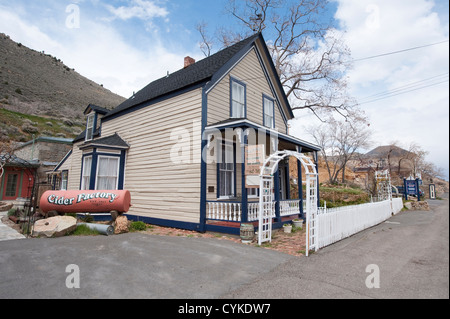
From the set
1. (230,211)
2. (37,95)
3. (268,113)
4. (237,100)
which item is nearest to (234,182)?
(230,211)

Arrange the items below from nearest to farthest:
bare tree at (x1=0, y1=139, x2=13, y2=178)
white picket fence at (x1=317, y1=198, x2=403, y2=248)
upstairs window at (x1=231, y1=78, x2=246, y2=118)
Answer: white picket fence at (x1=317, y1=198, x2=403, y2=248) < upstairs window at (x1=231, y1=78, x2=246, y2=118) < bare tree at (x1=0, y1=139, x2=13, y2=178)

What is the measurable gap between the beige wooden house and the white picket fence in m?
2.17

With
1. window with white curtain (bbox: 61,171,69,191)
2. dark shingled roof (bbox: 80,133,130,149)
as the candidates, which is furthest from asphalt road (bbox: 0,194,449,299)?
window with white curtain (bbox: 61,171,69,191)

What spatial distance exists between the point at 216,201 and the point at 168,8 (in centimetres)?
1000

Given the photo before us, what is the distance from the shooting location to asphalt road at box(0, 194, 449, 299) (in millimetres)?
3762

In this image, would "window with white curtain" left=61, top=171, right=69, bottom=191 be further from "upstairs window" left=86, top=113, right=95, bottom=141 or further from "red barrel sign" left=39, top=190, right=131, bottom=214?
"red barrel sign" left=39, top=190, right=131, bottom=214

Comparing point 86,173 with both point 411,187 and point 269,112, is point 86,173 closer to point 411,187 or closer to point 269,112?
point 269,112

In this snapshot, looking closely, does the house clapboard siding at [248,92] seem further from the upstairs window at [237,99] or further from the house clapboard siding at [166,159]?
the house clapboard siding at [166,159]

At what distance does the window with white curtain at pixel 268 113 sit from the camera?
13.2 meters

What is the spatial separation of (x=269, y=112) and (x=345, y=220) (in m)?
7.26

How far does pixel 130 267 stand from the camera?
193 inches

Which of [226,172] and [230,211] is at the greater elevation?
[226,172]
